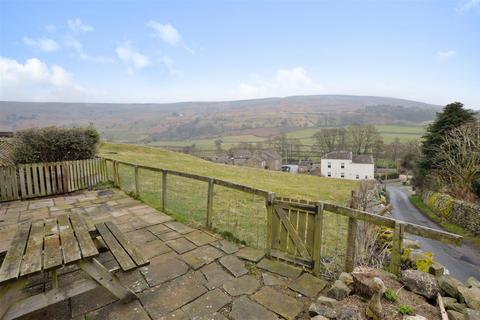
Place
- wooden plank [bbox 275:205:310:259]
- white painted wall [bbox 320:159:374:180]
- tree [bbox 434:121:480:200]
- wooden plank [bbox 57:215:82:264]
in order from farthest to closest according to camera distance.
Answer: white painted wall [bbox 320:159:374:180]
tree [bbox 434:121:480:200]
wooden plank [bbox 275:205:310:259]
wooden plank [bbox 57:215:82:264]

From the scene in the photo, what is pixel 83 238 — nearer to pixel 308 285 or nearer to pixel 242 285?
pixel 242 285

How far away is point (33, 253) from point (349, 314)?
10.2 ft

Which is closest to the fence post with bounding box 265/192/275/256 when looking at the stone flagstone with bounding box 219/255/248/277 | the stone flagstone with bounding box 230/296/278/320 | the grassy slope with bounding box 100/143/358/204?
the stone flagstone with bounding box 219/255/248/277

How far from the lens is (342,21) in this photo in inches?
660

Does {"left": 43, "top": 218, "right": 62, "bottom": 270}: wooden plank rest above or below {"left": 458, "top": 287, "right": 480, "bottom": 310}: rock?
above

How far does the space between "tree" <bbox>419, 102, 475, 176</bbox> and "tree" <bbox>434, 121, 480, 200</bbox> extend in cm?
90

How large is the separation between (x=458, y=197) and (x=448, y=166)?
252 centimetres

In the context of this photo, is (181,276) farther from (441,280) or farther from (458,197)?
(458,197)

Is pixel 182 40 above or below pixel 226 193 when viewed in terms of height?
above

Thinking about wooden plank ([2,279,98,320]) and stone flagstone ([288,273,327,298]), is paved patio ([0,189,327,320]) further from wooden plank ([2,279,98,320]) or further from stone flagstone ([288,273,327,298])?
wooden plank ([2,279,98,320])

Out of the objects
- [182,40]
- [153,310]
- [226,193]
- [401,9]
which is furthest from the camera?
[182,40]

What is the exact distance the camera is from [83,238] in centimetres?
263

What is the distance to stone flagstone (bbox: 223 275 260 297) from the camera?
282cm

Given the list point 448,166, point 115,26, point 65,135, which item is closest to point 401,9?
point 448,166
